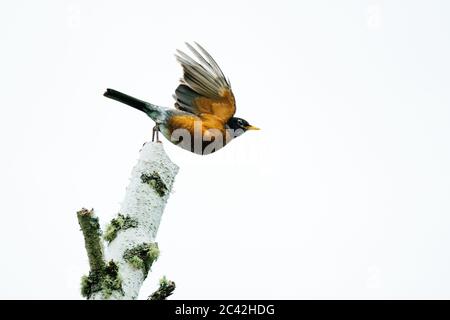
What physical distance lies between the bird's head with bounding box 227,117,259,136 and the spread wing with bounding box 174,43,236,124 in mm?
168

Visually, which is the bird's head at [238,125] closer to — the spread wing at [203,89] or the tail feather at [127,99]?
the spread wing at [203,89]

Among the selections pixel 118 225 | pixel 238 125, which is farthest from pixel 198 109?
pixel 118 225

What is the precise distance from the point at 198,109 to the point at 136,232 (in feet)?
11.9

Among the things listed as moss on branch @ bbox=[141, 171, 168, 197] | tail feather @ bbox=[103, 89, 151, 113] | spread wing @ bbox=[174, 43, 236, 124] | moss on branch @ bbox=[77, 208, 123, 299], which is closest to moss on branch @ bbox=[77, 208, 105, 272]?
moss on branch @ bbox=[77, 208, 123, 299]

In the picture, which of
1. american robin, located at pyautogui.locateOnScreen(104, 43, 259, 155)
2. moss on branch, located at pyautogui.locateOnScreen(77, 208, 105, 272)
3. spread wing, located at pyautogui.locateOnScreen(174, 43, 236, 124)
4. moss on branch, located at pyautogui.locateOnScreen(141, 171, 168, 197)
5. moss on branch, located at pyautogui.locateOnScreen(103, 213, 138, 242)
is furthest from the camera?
spread wing, located at pyautogui.locateOnScreen(174, 43, 236, 124)

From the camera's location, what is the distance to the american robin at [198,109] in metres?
7.17

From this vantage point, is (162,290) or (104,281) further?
(162,290)

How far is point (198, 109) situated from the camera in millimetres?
7859

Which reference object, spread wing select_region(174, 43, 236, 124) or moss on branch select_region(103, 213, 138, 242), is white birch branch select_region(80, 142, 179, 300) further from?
spread wing select_region(174, 43, 236, 124)

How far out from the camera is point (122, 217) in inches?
178

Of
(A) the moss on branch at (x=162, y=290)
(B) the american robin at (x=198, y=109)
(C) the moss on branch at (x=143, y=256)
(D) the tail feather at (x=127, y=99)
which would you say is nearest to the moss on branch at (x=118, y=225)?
(C) the moss on branch at (x=143, y=256)

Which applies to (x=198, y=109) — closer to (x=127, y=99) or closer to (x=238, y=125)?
(x=238, y=125)

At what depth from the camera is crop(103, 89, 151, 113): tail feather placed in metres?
7.21

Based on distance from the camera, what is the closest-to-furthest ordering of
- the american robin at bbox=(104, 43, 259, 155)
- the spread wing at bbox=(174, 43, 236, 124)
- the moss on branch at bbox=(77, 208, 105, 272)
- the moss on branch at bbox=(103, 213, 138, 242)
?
1. the moss on branch at bbox=(77, 208, 105, 272)
2. the moss on branch at bbox=(103, 213, 138, 242)
3. the american robin at bbox=(104, 43, 259, 155)
4. the spread wing at bbox=(174, 43, 236, 124)
